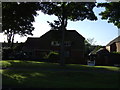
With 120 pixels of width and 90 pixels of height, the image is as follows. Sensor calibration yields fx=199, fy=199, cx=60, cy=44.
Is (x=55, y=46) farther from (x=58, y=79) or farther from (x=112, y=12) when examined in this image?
(x=58, y=79)

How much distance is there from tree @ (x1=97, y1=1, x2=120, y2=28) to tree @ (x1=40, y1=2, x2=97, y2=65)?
2055mm

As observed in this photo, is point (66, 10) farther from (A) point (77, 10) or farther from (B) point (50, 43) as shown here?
(B) point (50, 43)

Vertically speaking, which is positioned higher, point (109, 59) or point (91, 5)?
point (91, 5)

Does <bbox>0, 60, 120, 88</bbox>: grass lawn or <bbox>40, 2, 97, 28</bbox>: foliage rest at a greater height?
<bbox>40, 2, 97, 28</bbox>: foliage

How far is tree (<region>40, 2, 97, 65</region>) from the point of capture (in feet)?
100

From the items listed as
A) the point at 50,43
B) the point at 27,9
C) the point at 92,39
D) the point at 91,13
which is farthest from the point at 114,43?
the point at 92,39

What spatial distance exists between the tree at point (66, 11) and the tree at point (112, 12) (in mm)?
2055

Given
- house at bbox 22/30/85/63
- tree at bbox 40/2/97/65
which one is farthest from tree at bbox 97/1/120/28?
house at bbox 22/30/85/63

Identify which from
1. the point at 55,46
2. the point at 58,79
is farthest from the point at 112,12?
the point at 55,46

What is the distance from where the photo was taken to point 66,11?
104 feet

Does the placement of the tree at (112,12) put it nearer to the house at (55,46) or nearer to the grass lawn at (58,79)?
the grass lawn at (58,79)

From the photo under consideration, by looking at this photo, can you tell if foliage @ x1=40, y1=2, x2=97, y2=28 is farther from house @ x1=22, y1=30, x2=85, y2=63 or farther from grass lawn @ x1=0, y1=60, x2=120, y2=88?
house @ x1=22, y1=30, x2=85, y2=63

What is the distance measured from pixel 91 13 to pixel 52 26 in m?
6.49

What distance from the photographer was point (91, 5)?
30.4m
